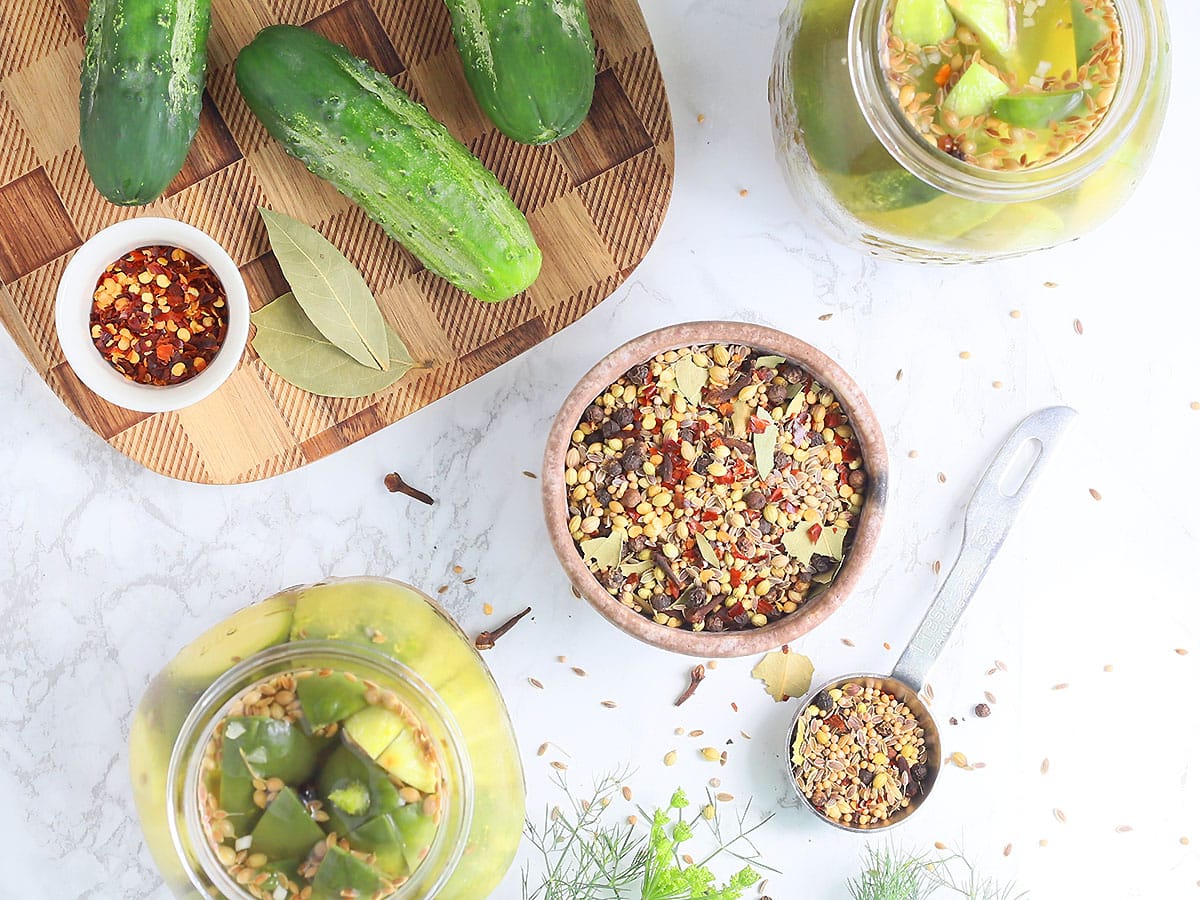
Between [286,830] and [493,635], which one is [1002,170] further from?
[286,830]

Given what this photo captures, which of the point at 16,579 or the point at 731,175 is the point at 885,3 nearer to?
the point at 731,175

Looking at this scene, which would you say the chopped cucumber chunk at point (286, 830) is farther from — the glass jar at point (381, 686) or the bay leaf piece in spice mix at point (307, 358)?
the bay leaf piece in spice mix at point (307, 358)

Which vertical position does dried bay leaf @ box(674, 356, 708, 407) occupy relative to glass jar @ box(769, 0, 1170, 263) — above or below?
below

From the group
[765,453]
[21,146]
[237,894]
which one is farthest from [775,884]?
[21,146]

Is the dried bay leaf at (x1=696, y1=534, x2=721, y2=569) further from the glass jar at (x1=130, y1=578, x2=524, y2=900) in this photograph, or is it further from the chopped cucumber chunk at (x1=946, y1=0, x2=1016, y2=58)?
the chopped cucumber chunk at (x1=946, y1=0, x2=1016, y2=58)

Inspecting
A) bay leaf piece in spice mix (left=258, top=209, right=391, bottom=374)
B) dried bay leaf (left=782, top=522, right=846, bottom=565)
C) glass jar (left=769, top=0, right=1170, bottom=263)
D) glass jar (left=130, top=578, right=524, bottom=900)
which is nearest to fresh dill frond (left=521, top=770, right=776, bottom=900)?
glass jar (left=130, top=578, right=524, bottom=900)

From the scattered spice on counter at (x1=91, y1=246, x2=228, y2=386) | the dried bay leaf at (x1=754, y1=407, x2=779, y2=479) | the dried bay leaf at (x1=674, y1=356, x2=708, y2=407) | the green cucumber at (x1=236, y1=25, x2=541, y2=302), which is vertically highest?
the green cucumber at (x1=236, y1=25, x2=541, y2=302)

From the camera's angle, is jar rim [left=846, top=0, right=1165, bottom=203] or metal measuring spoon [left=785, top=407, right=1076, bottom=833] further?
metal measuring spoon [left=785, top=407, right=1076, bottom=833]
